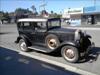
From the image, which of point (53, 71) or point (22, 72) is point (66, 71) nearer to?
point (53, 71)

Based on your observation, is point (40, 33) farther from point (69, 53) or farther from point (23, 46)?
point (69, 53)

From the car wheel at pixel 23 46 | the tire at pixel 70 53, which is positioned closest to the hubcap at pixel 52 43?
the tire at pixel 70 53

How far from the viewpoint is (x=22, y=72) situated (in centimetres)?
723

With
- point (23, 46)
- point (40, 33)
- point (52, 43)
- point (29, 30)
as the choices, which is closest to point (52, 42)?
point (52, 43)

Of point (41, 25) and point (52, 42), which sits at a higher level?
point (41, 25)

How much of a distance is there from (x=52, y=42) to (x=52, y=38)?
21 centimetres

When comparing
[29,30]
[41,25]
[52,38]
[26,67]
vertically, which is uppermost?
[41,25]

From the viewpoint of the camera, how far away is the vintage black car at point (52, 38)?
28.8 ft

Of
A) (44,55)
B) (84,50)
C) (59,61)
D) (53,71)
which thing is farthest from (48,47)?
(53,71)

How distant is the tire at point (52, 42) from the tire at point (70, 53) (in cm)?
63

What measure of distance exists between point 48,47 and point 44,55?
0.53 m

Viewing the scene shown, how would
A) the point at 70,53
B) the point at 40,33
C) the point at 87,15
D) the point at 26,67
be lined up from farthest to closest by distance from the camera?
the point at 87,15, the point at 40,33, the point at 70,53, the point at 26,67

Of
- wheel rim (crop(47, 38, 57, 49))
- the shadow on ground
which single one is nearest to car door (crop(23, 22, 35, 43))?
wheel rim (crop(47, 38, 57, 49))

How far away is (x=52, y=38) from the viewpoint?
9719 millimetres
